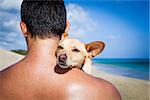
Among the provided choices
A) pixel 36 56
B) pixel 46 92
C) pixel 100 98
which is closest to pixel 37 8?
pixel 36 56

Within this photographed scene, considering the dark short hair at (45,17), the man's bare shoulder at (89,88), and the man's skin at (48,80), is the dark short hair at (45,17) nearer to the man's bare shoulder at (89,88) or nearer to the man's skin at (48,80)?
the man's skin at (48,80)

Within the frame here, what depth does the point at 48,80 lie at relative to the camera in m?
2.04

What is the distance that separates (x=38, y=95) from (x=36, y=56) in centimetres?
23

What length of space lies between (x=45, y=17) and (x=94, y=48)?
0.68 metres

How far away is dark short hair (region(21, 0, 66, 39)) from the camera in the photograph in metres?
2.03

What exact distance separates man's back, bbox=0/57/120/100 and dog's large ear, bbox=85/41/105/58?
21.4 inches

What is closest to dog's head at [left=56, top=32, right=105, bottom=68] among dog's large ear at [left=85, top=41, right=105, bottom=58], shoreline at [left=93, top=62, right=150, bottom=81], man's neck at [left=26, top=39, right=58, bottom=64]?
dog's large ear at [left=85, top=41, right=105, bottom=58]

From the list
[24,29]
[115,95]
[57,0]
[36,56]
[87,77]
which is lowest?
[115,95]

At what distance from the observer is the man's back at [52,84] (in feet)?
6.68

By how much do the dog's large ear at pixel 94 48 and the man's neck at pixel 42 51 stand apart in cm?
61

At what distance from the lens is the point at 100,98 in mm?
2088

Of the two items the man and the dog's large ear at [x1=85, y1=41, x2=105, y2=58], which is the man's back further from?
the dog's large ear at [x1=85, y1=41, x2=105, y2=58]

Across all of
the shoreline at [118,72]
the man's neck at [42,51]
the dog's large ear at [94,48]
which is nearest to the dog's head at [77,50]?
the dog's large ear at [94,48]

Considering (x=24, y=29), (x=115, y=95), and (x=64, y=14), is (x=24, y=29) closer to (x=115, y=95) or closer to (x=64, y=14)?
(x=64, y=14)
